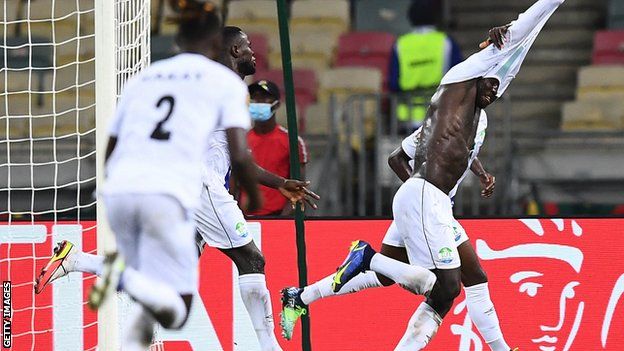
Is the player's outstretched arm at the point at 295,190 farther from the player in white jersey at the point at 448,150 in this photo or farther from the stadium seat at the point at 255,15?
the stadium seat at the point at 255,15

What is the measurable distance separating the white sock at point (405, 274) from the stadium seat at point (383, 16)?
8061 mm

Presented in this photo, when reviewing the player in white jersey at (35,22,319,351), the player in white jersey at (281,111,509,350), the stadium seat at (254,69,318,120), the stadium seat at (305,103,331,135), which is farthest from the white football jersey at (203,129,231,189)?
the stadium seat at (254,69,318,120)

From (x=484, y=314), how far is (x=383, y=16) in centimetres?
835

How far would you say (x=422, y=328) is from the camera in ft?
28.3

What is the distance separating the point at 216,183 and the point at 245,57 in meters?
0.81

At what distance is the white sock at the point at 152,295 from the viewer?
6.22 meters

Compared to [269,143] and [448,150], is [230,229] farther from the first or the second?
[269,143]

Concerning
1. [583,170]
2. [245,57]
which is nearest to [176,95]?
[245,57]

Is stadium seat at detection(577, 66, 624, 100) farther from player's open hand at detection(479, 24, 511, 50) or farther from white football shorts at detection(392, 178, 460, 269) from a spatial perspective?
white football shorts at detection(392, 178, 460, 269)

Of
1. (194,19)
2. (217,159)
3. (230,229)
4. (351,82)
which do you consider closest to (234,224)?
(230,229)

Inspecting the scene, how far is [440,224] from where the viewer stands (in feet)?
28.0

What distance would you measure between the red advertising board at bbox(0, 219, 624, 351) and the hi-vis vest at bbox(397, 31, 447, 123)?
4.40 metres

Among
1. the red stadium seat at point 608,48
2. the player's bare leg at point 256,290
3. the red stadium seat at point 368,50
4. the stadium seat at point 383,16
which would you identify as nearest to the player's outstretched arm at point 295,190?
the player's bare leg at point 256,290

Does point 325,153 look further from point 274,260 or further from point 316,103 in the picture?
point 274,260
